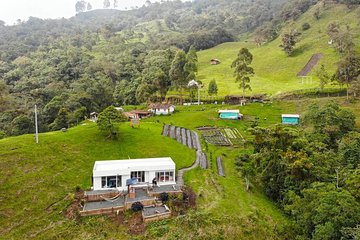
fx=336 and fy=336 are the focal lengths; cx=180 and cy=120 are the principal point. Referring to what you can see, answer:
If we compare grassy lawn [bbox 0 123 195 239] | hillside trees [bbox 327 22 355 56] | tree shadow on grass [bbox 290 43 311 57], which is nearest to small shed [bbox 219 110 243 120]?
grassy lawn [bbox 0 123 195 239]

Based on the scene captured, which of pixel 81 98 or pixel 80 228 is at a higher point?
pixel 81 98

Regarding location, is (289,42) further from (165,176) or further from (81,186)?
(81,186)

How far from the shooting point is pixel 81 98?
64375 millimetres

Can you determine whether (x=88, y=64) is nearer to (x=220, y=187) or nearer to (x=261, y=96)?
(x=261, y=96)

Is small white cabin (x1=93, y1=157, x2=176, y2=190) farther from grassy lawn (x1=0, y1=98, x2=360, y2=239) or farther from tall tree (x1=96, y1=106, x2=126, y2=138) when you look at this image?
tall tree (x1=96, y1=106, x2=126, y2=138)

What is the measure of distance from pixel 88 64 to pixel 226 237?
297 ft

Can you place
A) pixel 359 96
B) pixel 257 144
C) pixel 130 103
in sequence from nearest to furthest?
pixel 257 144 < pixel 359 96 < pixel 130 103

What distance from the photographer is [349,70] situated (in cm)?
6069

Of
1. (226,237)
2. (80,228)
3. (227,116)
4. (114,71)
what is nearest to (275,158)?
(226,237)

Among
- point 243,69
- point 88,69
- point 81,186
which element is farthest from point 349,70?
point 88,69

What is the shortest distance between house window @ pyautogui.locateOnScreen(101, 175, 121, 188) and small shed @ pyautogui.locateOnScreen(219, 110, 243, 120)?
28.6 metres

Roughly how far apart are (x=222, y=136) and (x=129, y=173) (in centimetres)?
1966

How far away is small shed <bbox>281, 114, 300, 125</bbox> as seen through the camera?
173 ft

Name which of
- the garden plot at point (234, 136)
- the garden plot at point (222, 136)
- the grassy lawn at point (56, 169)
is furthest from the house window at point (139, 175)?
the garden plot at point (234, 136)
